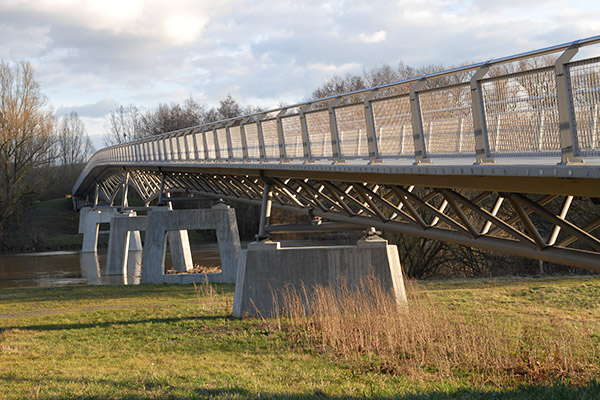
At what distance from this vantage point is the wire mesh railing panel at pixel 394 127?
1151 centimetres

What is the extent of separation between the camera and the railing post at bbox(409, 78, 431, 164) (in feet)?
34.5

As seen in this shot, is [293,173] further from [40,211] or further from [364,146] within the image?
[40,211]

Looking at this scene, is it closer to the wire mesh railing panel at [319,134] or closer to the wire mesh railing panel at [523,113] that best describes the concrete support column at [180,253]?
the wire mesh railing panel at [319,134]

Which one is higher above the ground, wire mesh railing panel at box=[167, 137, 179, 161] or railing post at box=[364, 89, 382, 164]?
wire mesh railing panel at box=[167, 137, 179, 161]

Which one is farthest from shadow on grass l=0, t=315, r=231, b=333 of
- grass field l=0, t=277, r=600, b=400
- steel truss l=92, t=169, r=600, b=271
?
steel truss l=92, t=169, r=600, b=271

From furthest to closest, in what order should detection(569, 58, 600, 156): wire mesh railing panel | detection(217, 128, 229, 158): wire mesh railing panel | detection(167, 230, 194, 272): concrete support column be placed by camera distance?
detection(167, 230, 194, 272): concrete support column → detection(217, 128, 229, 158): wire mesh railing panel → detection(569, 58, 600, 156): wire mesh railing panel

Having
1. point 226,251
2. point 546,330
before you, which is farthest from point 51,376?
point 226,251

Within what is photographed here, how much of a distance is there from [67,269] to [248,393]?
3599 cm

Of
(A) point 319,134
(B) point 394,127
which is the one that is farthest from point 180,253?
(B) point 394,127

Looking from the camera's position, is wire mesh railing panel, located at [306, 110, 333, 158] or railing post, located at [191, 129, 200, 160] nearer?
wire mesh railing panel, located at [306, 110, 333, 158]

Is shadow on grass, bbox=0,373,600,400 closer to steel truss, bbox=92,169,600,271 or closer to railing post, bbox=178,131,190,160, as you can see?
steel truss, bbox=92,169,600,271

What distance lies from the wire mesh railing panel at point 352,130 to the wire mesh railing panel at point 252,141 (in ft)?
18.5

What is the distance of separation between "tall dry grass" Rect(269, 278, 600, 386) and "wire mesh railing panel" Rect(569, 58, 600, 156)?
11.2 feet

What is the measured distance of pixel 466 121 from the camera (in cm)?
980
